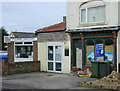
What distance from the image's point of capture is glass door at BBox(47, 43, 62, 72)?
56.5 ft

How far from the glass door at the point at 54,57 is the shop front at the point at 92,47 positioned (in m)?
1.48

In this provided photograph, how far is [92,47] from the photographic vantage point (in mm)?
15195

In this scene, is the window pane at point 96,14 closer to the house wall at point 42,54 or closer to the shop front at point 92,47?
the shop front at point 92,47

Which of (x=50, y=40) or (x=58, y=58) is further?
(x=50, y=40)

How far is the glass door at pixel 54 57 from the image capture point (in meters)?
17.2

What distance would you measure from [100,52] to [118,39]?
1.67 m

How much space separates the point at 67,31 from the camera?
16.1 meters

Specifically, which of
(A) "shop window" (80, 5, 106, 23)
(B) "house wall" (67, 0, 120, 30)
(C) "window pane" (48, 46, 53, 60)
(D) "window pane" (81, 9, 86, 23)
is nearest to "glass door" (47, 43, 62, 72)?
(C) "window pane" (48, 46, 53, 60)

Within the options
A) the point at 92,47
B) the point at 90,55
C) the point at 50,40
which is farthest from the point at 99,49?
the point at 50,40

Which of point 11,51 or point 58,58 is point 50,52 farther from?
point 11,51

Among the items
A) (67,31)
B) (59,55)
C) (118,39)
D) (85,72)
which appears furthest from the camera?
(59,55)

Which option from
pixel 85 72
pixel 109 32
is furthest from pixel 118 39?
pixel 85 72

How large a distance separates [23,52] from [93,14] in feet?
35.4

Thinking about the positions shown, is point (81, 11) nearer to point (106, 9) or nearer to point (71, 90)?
point (106, 9)
